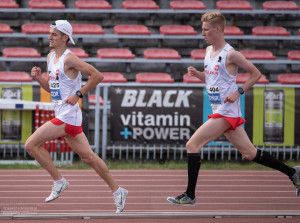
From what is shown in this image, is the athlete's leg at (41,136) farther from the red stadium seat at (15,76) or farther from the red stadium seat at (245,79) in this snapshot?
the red stadium seat at (245,79)

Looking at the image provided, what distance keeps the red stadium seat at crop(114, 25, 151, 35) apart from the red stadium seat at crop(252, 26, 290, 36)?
2872 millimetres

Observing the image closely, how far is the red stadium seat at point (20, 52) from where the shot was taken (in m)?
15.5

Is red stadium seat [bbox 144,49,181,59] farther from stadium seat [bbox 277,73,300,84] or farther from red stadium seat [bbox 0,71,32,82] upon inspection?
red stadium seat [bbox 0,71,32,82]

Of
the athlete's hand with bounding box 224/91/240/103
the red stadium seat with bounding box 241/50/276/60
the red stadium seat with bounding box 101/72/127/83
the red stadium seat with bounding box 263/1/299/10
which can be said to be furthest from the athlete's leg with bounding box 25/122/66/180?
the red stadium seat with bounding box 263/1/299/10

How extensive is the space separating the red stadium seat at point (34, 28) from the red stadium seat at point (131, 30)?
183cm

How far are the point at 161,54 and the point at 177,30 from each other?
107 cm

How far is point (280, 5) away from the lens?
17125 millimetres

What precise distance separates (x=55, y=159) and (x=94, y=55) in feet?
19.6

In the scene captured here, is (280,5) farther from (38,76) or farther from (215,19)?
(38,76)

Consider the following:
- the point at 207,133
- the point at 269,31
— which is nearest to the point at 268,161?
the point at 207,133

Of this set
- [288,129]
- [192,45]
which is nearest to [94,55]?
[192,45]

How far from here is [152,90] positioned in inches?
462

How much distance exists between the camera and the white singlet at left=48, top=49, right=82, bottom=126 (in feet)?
20.1

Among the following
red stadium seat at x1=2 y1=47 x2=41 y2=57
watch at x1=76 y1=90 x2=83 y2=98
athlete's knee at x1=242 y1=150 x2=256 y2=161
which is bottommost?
athlete's knee at x1=242 y1=150 x2=256 y2=161
